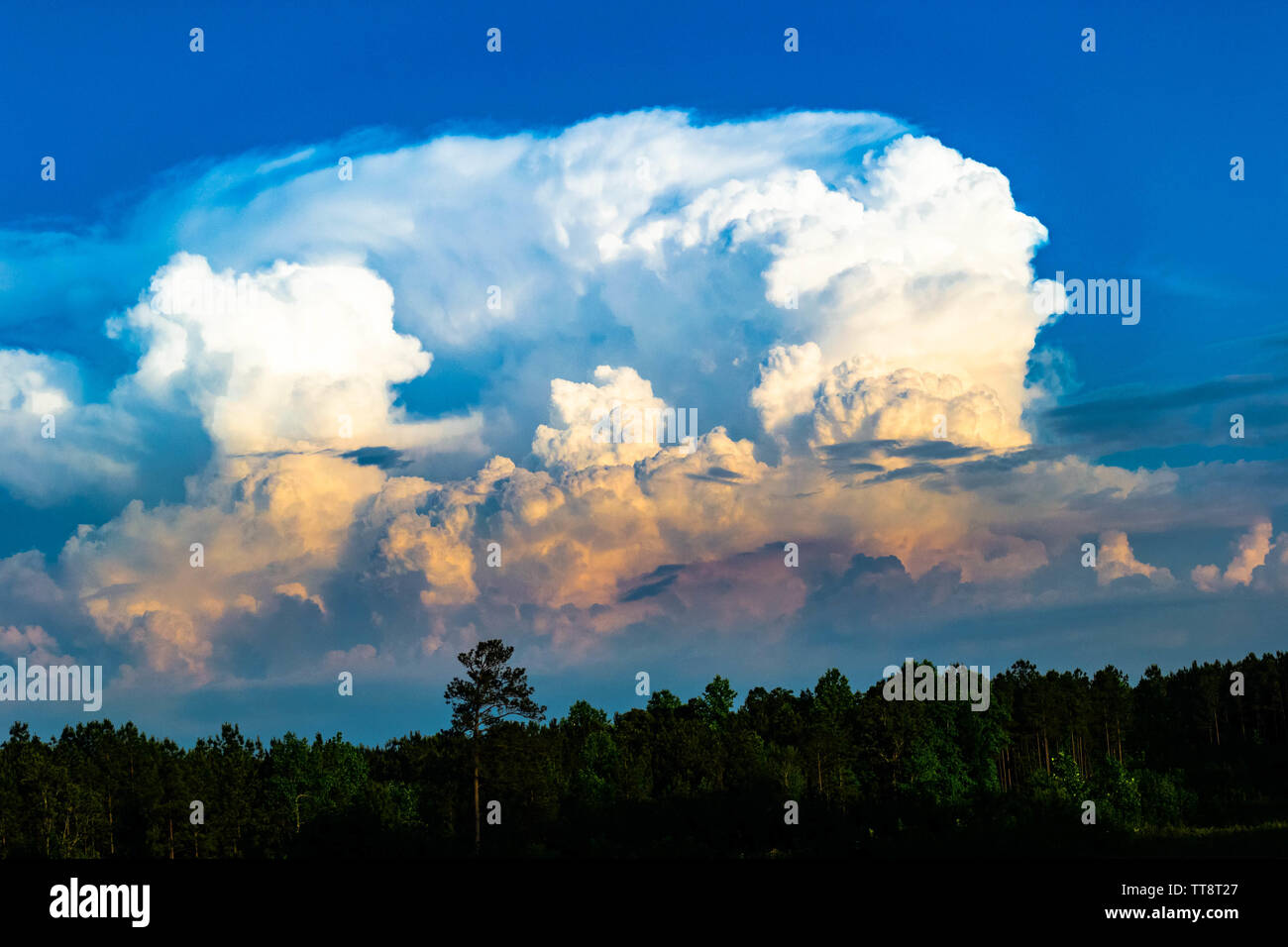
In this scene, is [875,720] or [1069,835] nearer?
[1069,835]

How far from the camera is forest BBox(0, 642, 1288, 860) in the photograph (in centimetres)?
8550

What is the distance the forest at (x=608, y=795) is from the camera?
8550 centimetres

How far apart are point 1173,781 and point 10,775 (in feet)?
440

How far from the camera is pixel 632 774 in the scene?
436 ft

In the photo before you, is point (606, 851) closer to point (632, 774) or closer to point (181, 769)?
point (632, 774)

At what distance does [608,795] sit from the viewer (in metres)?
128

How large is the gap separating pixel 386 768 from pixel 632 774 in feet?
166

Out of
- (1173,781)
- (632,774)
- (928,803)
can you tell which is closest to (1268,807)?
(1173,781)
